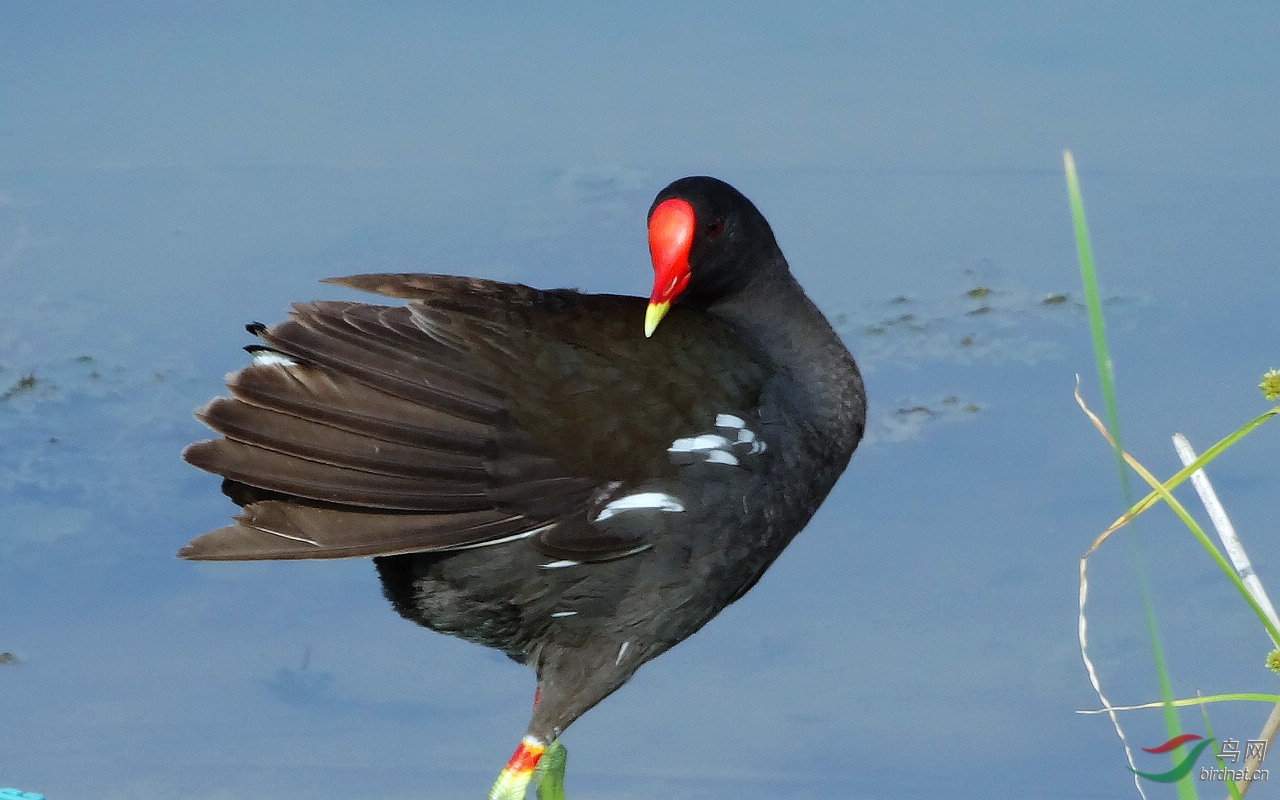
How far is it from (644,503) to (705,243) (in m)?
0.67

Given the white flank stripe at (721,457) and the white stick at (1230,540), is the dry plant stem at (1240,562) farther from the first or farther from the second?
the white flank stripe at (721,457)

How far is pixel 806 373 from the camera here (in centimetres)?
315

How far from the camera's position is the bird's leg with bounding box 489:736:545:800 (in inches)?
119

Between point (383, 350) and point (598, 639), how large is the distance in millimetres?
733

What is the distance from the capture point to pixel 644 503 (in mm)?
2873

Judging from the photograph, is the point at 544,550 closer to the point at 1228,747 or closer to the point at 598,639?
the point at 598,639

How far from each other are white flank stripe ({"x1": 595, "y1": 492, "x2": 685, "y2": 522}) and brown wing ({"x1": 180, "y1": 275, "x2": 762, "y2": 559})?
37 mm

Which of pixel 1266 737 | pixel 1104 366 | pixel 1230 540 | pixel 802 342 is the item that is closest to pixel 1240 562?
pixel 1230 540

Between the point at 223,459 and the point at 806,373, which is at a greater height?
the point at 806,373

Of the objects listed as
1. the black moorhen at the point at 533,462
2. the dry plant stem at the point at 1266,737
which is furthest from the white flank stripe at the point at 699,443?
the dry plant stem at the point at 1266,737

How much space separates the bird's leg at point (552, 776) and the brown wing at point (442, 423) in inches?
30.0

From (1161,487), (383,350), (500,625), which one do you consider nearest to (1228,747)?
(1161,487)

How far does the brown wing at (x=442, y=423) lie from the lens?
9.04 ft

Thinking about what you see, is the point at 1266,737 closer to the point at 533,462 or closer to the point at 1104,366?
the point at 1104,366
